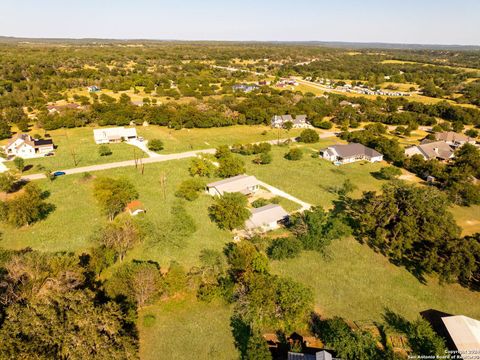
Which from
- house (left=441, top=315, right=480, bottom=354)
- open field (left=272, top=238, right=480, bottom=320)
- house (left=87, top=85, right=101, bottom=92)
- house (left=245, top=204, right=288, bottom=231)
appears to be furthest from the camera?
house (left=87, top=85, right=101, bottom=92)

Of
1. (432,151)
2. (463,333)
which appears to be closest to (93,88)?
(432,151)

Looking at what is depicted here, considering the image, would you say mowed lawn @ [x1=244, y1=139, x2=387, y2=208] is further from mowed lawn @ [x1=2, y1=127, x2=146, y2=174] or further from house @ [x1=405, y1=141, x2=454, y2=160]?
mowed lawn @ [x1=2, y1=127, x2=146, y2=174]

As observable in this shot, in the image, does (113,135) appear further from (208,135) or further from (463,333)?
(463,333)

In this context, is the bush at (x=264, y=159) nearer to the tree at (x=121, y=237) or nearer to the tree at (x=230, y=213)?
the tree at (x=230, y=213)

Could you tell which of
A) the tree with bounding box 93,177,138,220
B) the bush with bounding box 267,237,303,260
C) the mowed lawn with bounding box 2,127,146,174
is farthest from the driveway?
the mowed lawn with bounding box 2,127,146,174

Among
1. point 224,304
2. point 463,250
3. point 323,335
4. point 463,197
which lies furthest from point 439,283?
point 463,197

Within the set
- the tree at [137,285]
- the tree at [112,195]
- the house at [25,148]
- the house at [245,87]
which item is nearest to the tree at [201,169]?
the tree at [112,195]

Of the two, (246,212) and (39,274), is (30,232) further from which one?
(246,212)
